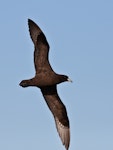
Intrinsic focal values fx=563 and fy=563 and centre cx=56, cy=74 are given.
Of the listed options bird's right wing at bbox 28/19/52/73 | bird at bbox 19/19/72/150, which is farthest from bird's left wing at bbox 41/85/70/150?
bird's right wing at bbox 28/19/52/73

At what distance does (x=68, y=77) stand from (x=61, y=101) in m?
1.37

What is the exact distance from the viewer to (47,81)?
78.9ft

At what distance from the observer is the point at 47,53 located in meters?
24.7

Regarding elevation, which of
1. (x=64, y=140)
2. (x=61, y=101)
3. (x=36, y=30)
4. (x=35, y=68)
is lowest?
(x=64, y=140)

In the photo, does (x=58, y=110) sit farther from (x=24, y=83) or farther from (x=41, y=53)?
(x=41, y=53)

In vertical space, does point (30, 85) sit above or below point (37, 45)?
below

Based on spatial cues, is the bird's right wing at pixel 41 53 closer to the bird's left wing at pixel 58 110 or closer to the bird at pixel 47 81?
the bird at pixel 47 81

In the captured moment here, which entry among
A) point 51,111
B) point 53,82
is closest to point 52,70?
point 53,82

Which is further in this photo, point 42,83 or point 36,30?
point 36,30

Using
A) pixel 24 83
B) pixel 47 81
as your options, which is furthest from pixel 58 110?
pixel 24 83

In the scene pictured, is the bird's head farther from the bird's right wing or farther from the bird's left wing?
the bird's left wing

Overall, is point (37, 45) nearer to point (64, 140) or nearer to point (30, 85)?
point (30, 85)

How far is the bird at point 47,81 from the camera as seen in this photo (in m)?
24.1

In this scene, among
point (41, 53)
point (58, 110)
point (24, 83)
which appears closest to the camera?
point (24, 83)
